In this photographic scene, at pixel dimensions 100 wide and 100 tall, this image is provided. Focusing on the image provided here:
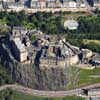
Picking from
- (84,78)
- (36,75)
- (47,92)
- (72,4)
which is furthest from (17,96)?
(72,4)

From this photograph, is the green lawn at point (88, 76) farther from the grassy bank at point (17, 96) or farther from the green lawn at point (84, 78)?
the grassy bank at point (17, 96)

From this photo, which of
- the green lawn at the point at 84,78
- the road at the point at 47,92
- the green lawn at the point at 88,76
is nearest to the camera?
the road at the point at 47,92

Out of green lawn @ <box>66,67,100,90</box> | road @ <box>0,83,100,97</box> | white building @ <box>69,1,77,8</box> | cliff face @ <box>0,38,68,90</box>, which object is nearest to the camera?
road @ <box>0,83,100,97</box>

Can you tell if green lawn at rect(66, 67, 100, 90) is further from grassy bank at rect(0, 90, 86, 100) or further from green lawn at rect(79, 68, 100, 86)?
grassy bank at rect(0, 90, 86, 100)

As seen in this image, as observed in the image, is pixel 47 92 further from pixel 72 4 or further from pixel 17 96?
pixel 72 4

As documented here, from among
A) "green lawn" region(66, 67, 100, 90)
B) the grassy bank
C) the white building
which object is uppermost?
the white building

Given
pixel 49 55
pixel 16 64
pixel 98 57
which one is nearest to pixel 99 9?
pixel 98 57

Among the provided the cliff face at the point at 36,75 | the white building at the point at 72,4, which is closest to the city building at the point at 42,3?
the white building at the point at 72,4

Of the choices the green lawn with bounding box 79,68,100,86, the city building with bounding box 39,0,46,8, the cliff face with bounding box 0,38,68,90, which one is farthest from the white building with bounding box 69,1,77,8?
the green lawn with bounding box 79,68,100,86
